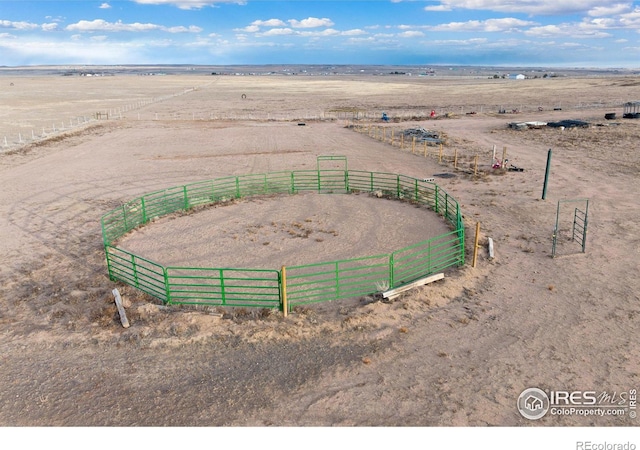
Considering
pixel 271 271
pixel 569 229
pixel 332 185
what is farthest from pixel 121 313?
pixel 569 229

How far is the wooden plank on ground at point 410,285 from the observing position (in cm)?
1323

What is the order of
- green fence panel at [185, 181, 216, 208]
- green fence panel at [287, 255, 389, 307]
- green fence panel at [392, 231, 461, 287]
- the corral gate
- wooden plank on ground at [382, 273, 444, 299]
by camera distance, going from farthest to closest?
green fence panel at [185, 181, 216, 208] → the corral gate → green fence panel at [392, 231, 461, 287] → wooden plank on ground at [382, 273, 444, 299] → green fence panel at [287, 255, 389, 307]

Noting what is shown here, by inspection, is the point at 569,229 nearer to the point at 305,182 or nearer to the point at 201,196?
the point at 305,182

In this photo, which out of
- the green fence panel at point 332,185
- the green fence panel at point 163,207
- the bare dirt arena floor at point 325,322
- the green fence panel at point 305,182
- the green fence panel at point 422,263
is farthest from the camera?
the green fence panel at point 305,182

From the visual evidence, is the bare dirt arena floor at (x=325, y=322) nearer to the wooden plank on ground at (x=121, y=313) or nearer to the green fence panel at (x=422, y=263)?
the wooden plank on ground at (x=121, y=313)

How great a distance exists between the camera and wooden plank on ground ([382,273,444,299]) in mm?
13227

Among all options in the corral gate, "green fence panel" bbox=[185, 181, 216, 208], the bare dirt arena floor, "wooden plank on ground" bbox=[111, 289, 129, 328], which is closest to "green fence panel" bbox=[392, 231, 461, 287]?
the bare dirt arena floor

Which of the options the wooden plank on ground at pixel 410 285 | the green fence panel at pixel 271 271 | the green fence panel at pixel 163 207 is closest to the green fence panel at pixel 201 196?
the green fence panel at pixel 271 271

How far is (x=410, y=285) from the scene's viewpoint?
1371cm

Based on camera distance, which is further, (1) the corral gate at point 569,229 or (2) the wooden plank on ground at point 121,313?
(1) the corral gate at point 569,229

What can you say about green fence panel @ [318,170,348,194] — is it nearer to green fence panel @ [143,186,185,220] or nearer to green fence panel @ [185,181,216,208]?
green fence panel @ [185,181,216,208]

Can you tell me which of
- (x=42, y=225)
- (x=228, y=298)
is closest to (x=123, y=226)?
(x=42, y=225)

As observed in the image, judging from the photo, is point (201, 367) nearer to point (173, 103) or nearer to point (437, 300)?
point (437, 300)

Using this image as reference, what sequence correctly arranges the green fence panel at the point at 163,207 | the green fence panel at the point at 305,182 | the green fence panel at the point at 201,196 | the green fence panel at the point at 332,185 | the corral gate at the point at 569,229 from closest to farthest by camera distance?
1. the corral gate at the point at 569,229
2. the green fence panel at the point at 163,207
3. the green fence panel at the point at 201,196
4. the green fence panel at the point at 332,185
5. the green fence panel at the point at 305,182
